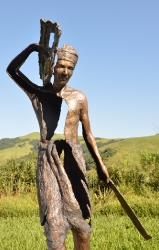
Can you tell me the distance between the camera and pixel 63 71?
10.4ft

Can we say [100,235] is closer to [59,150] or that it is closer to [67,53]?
[59,150]

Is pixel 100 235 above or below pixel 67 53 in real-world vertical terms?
below

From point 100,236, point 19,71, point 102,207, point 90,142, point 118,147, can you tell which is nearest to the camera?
point 19,71

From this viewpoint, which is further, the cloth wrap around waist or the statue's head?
the statue's head

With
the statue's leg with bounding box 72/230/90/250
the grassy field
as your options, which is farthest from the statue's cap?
the grassy field

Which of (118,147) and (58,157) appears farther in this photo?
(118,147)

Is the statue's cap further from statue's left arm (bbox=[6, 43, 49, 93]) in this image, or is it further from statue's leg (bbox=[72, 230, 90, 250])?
statue's leg (bbox=[72, 230, 90, 250])

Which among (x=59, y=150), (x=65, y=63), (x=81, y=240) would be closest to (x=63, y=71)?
(x=65, y=63)

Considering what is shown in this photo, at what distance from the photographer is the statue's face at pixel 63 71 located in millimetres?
3162

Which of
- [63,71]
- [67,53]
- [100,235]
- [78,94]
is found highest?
[67,53]

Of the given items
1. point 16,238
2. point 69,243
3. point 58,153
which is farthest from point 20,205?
point 58,153

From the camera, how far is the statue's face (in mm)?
3162

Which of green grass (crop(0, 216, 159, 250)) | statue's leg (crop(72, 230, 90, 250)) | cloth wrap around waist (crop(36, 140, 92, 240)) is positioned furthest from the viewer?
green grass (crop(0, 216, 159, 250))

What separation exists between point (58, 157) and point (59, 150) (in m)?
0.16
